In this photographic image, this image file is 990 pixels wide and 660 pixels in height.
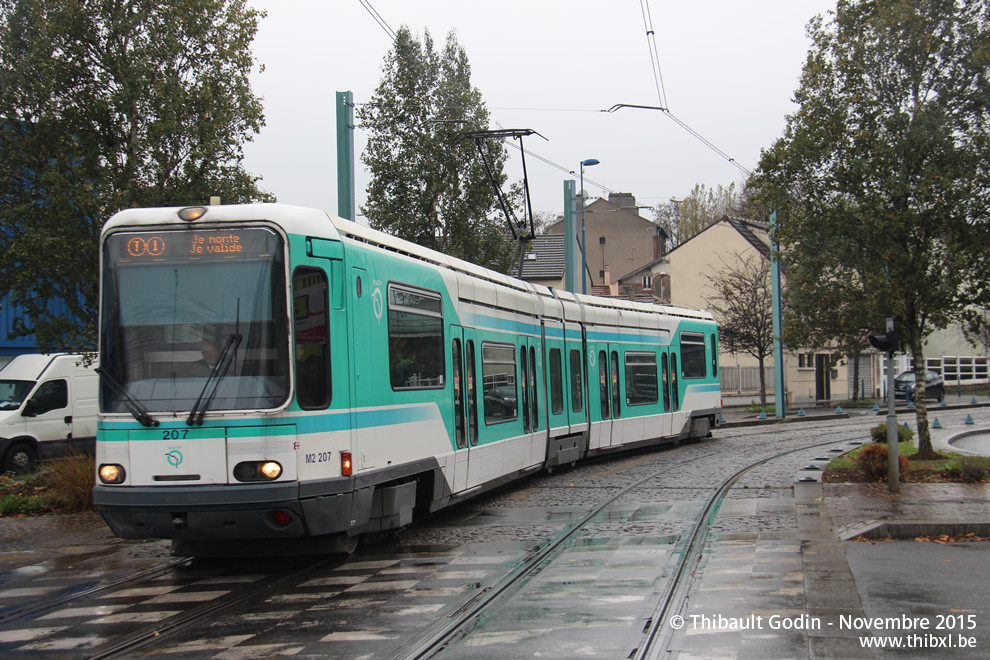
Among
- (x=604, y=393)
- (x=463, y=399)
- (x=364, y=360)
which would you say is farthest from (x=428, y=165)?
(x=364, y=360)

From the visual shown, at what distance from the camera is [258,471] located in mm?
7902

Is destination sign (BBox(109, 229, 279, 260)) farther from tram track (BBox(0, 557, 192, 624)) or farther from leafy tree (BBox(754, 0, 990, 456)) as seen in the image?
leafy tree (BBox(754, 0, 990, 456))

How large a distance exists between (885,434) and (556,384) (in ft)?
19.7

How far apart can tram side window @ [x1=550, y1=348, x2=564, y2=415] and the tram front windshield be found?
27.2ft

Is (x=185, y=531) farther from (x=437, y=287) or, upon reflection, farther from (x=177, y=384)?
(x=437, y=287)

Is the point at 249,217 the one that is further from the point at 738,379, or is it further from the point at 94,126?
the point at 738,379

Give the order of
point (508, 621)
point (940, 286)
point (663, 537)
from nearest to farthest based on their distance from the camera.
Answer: point (508, 621) < point (663, 537) < point (940, 286)

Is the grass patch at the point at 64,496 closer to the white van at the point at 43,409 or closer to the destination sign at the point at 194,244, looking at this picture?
the destination sign at the point at 194,244

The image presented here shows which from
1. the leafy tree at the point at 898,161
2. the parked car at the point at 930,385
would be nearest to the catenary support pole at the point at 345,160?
the leafy tree at the point at 898,161

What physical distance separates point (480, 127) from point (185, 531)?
817 inches

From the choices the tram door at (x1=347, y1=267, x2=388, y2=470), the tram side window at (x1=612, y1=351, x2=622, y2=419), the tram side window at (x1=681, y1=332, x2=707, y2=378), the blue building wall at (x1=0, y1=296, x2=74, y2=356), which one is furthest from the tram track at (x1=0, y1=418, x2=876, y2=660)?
the blue building wall at (x1=0, y1=296, x2=74, y2=356)

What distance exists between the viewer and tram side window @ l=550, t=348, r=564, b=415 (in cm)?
1583

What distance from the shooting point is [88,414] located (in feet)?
68.8

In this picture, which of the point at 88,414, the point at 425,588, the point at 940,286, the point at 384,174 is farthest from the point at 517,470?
the point at 384,174
